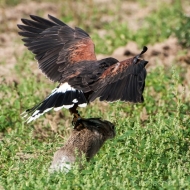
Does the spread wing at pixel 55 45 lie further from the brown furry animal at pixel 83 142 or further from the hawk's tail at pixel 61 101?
the brown furry animal at pixel 83 142

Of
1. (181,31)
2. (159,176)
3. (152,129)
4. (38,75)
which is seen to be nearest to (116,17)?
(181,31)

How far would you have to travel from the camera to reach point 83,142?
6.55 m

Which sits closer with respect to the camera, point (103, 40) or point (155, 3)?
point (103, 40)

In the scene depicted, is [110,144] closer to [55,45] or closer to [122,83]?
[122,83]

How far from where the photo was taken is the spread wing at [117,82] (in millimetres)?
7059

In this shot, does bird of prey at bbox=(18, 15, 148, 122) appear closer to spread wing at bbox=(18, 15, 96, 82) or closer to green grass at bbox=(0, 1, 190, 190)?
spread wing at bbox=(18, 15, 96, 82)

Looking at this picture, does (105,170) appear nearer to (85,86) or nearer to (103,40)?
(85,86)

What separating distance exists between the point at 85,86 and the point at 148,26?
5.89 metres

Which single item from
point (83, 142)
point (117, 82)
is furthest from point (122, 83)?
point (83, 142)

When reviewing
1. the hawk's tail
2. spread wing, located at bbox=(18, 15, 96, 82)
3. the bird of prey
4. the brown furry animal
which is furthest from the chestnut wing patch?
spread wing, located at bbox=(18, 15, 96, 82)

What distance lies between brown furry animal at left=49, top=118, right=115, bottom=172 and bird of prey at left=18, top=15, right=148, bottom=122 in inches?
13.0

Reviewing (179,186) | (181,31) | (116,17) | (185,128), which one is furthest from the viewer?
(116,17)

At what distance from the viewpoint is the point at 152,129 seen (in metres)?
7.50

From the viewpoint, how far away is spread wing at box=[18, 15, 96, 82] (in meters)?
8.42
